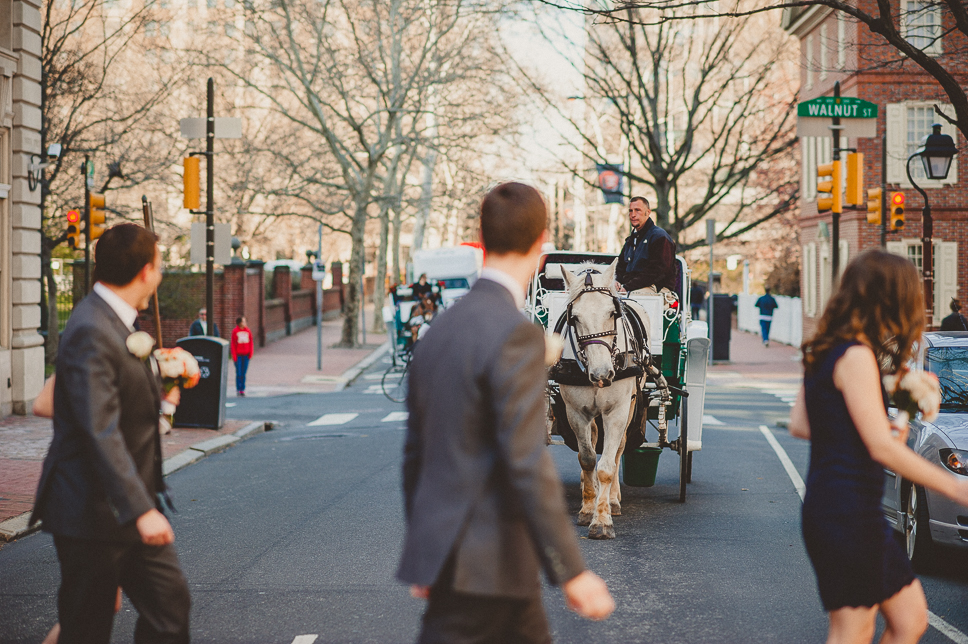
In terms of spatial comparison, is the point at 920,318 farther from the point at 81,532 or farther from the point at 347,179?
the point at 347,179

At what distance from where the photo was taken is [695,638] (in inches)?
226

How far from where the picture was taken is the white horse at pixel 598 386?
7953mm

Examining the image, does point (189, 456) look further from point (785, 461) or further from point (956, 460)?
point (956, 460)

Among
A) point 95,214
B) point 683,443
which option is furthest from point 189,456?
point 95,214

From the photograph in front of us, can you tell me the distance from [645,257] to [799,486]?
3.21 m

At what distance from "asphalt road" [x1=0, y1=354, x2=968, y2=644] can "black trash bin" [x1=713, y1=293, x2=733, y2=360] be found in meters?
15.5

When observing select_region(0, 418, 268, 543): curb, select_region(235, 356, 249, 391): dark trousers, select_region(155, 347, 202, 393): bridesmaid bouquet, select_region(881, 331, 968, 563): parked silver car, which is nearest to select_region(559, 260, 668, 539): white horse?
select_region(881, 331, 968, 563): parked silver car

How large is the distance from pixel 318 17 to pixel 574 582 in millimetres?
31768

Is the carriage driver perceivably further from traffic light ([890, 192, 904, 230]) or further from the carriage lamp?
traffic light ([890, 192, 904, 230])

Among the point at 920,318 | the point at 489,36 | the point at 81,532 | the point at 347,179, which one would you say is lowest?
the point at 81,532

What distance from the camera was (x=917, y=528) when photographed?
23.2 ft

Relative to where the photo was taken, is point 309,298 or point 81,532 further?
point 309,298

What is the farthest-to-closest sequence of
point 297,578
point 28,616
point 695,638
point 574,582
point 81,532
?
point 297,578 < point 28,616 < point 695,638 < point 81,532 < point 574,582

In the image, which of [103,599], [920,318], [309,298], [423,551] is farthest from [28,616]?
[309,298]
